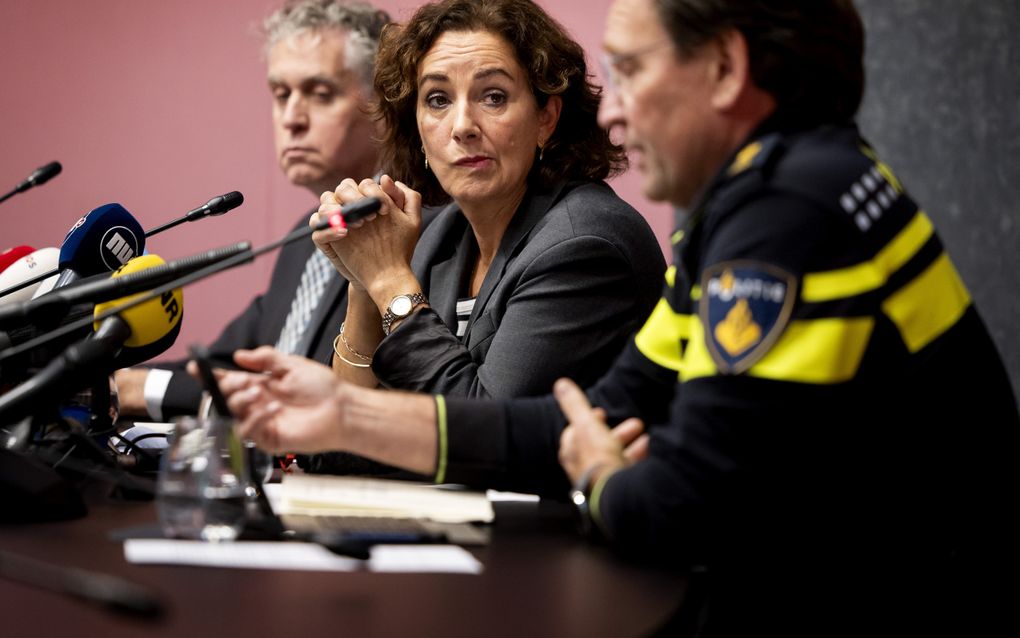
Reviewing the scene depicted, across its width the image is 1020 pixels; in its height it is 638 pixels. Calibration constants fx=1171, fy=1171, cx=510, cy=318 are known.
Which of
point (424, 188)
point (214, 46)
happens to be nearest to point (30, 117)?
point (214, 46)

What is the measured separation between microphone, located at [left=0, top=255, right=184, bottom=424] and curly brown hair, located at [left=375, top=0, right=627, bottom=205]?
78 centimetres

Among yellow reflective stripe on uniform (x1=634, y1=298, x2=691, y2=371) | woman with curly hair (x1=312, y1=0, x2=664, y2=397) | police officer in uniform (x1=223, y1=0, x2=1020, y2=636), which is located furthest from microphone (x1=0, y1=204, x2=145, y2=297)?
yellow reflective stripe on uniform (x1=634, y1=298, x2=691, y2=371)

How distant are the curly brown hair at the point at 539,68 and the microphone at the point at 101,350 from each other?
0.78 metres

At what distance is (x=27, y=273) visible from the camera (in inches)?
63.9

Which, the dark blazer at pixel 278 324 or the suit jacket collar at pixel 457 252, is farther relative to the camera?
the dark blazer at pixel 278 324

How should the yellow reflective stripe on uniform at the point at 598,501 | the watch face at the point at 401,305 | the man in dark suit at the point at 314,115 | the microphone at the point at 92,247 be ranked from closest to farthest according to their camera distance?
the yellow reflective stripe on uniform at the point at 598,501 < the microphone at the point at 92,247 < the watch face at the point at 401,305 < the man in dark suit at the point at 314,115

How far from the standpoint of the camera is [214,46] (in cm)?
370

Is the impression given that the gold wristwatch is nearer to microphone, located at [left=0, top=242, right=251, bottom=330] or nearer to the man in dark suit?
microphone, located at [left=0, top=242, right=251, bottom=330]

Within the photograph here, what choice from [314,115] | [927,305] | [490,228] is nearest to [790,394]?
[927,305]

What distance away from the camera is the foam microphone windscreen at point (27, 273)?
1605mm

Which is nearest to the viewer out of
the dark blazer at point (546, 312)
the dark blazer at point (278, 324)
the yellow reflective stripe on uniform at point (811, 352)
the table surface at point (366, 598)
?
the table surface at point (366, 598)

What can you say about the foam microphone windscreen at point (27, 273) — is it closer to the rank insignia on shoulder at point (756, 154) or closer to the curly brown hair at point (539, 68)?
the curly brown hair at point (539, 68)

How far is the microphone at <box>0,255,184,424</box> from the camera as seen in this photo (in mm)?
1103

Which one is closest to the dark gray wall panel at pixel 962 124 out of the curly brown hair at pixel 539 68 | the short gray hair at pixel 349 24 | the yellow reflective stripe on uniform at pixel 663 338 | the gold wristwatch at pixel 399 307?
the curly brown hair at pixel 539 68
